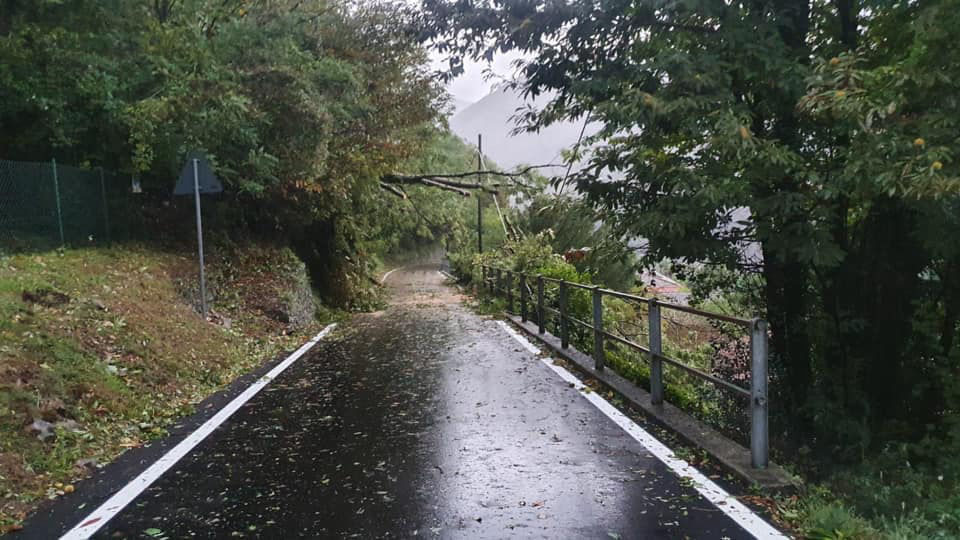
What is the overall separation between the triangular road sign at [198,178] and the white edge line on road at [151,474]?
154 inches

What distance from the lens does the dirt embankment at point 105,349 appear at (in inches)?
218

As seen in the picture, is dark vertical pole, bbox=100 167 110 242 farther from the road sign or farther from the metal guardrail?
the metal guardrail

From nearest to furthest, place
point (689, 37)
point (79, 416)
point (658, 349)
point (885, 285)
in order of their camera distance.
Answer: point (79, 416) < point (658, 349) < point (689, 37) < point (885, 285)

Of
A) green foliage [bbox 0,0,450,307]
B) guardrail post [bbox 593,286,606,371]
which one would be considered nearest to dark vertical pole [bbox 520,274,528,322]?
green foliage [bbox 0,0,450,307]

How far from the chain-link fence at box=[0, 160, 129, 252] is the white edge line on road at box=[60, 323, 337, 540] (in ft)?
22.2

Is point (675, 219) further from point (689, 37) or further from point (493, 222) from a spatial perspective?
point (493, 222)

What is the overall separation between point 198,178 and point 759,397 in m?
9.22

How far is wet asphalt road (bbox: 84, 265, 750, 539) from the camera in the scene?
13.6 ft

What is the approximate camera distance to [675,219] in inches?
279

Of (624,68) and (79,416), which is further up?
(624,68)

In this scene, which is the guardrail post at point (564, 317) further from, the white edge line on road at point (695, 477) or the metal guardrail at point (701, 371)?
the white edge line on road at point (695, 477)

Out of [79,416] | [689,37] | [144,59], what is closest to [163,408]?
[79,416]

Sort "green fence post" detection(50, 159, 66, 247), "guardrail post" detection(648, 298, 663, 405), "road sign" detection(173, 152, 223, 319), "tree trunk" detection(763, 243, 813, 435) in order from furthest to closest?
"green fence post" detection(50, 159, 66, 247)
"road sign" detection(173, 152, 223, 319)
"tree trunk" detection(763, 243, 813, 435)
"guardrail post" detection(648, 298, 663, 405)

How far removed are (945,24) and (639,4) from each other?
2.95 m
